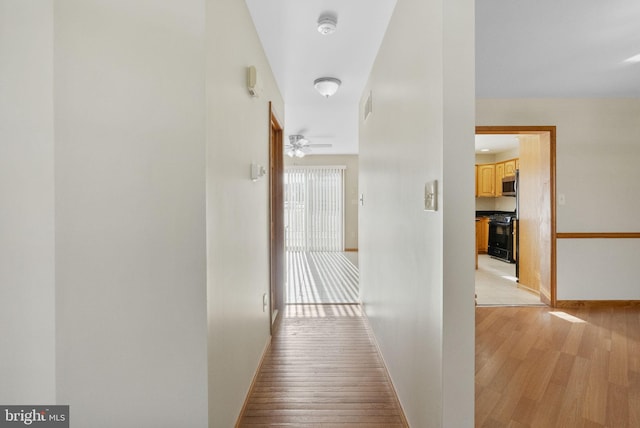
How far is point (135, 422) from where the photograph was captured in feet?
4.34

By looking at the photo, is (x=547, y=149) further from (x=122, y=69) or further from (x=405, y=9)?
(x=122, y=69)

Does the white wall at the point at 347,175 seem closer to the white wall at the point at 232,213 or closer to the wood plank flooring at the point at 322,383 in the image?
the wood plank flooring at the point at 322,383

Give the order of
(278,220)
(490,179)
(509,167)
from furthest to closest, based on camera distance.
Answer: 1. (490,179)
2. (509,167)
3. (278,220)

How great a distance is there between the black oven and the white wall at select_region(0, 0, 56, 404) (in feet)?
22.6

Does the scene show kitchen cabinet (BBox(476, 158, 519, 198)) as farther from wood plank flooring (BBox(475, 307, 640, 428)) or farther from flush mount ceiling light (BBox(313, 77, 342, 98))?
flush mount ceiling light (BBox(313, 77, 342, 98))

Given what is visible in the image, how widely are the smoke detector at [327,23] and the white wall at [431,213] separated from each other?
0.39 meters

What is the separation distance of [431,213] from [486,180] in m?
7.06

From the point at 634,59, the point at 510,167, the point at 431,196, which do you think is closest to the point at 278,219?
the point at 431,196

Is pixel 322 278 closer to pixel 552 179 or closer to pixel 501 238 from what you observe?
pixel 552 179

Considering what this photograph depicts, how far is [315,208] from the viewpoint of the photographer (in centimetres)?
827

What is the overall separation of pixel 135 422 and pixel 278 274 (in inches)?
93.8

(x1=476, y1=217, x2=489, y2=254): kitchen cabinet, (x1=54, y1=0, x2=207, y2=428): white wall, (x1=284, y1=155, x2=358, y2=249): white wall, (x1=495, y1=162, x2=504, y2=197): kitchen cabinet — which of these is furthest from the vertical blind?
(x1=54, y1=0, x2=207, y2=428): white wall

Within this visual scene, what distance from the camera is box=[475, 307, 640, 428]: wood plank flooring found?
1.90 m

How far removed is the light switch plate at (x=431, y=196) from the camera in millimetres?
1347
